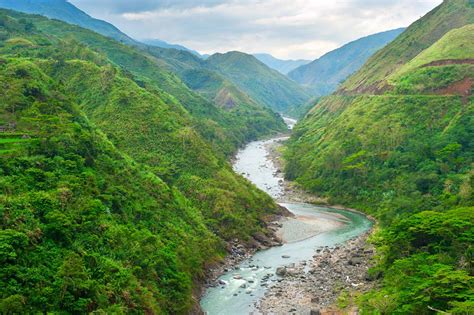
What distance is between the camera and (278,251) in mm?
65438

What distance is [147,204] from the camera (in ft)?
182

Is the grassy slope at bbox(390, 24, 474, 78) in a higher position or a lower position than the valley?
higher

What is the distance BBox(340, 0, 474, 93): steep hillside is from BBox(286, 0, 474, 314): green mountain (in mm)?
544

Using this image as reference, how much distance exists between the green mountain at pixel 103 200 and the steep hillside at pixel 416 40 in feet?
252

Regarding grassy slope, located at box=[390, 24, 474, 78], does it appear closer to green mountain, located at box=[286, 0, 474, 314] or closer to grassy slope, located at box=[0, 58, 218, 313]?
green mountain, located at box=[286, 0, 474, 314]

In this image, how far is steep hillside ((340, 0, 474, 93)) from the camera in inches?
5684

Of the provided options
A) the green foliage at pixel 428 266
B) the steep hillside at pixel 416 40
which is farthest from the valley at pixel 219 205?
the steep hillside at pixel 416 40

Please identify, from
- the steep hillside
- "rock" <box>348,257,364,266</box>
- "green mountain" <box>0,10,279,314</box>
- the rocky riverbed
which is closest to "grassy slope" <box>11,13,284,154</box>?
the steep hillside

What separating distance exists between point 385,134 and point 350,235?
34536 millimetres

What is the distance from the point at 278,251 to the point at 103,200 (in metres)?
29.2

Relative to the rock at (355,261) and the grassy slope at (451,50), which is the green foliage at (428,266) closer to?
the rock at (355,261)

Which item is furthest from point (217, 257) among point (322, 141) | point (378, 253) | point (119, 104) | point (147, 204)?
point (322, 141)

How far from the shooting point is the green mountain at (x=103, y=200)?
32125 mm

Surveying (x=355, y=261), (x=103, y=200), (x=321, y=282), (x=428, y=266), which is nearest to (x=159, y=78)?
(x=355, y=261)
